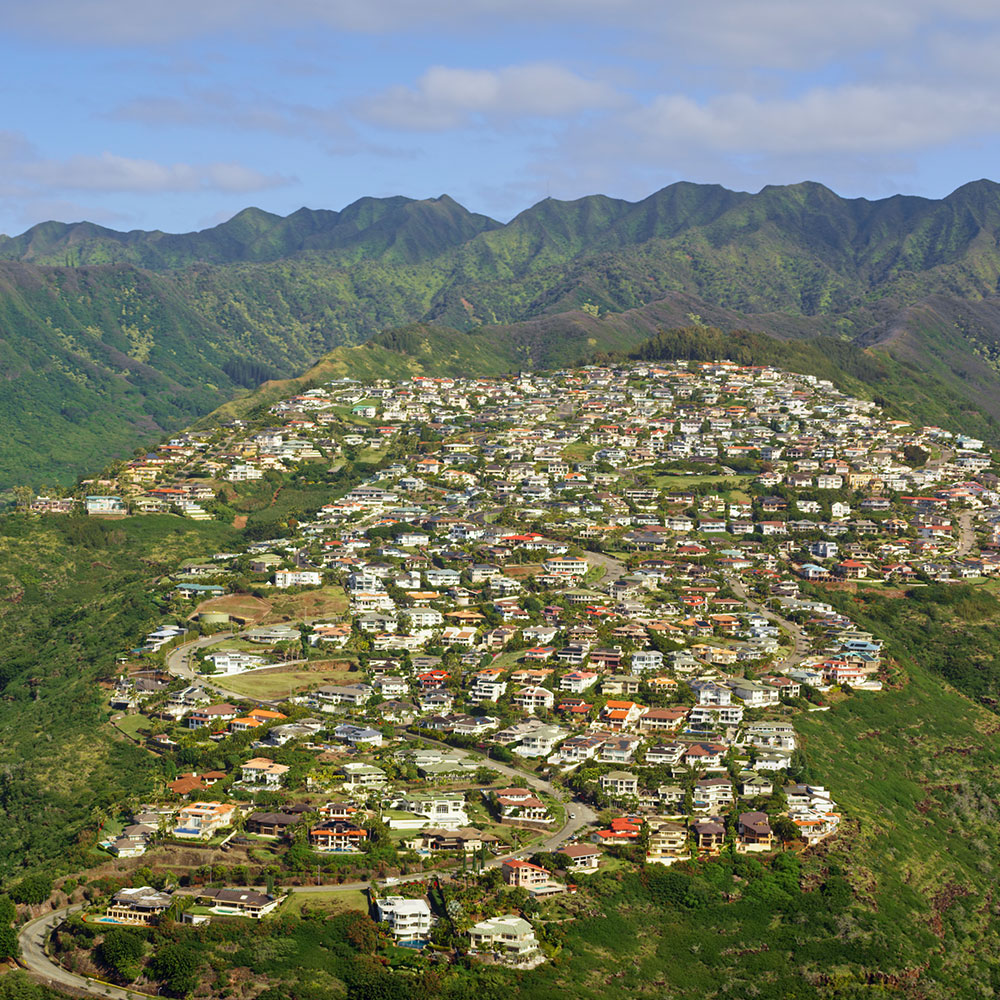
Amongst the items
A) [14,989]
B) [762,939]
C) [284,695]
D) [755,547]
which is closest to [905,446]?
Result: [755,547]

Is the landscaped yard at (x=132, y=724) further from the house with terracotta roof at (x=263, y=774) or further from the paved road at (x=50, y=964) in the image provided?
the paved road at (x=50, y=964)

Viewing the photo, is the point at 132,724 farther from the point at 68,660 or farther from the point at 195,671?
the point at 68,660

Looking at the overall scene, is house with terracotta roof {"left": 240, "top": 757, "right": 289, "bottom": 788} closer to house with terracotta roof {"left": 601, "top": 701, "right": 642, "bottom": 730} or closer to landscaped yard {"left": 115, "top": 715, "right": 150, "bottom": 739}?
landscaped yard {"left": 115, "top": 715, "right": 150, "bottom": 739}

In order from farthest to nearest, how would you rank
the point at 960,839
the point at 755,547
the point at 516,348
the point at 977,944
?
the point at 516,348
the point at 755,547
the point at 960,839
the point at 977,944

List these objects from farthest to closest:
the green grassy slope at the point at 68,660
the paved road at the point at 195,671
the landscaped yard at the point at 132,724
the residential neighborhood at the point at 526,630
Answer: the paved road at the point at 195,671
the landscaped yard at the point at 132,724
the green grassy slope at the point at 68,660
the residential neighborhood at the point at 526,630

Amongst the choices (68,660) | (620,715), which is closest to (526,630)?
(620,715)

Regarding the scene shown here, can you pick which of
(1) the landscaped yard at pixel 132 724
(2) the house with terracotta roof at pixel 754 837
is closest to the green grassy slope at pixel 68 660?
(1) the landscaped yard at pixel 132 724

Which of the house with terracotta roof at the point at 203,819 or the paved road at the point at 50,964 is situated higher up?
the house with terracotta roof at the point at 203,819

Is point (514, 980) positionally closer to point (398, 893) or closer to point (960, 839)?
point (398, 893)

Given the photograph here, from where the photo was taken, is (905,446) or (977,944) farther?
(905,446)
